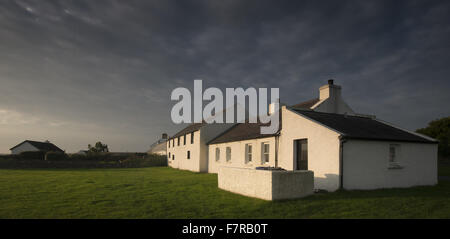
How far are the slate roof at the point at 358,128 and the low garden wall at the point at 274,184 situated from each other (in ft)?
9.51

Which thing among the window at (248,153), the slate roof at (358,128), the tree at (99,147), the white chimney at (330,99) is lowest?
the tree at (99,147)

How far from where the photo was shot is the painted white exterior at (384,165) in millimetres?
12133

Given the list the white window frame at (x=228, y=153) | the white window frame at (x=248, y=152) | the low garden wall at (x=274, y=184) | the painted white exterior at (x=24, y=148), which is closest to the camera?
the low garden wall at (x=274, y=184)

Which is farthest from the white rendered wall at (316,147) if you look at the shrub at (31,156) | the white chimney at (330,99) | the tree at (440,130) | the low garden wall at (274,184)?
the shrub at (31,156)

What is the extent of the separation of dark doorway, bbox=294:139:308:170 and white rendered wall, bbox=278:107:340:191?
22cm

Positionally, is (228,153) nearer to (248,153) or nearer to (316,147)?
(248,153)

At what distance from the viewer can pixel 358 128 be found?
14000 millimetres

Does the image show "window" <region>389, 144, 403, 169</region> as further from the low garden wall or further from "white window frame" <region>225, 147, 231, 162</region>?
"white window frame" <region>225, 147, 231, 162</region>

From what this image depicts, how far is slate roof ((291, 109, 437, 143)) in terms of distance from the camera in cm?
1276

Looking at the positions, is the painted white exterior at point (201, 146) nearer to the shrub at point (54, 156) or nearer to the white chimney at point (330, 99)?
the white chimney at point (330, 99)

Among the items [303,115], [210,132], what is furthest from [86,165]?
[303,115]

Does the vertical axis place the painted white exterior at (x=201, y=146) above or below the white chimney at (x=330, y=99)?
below

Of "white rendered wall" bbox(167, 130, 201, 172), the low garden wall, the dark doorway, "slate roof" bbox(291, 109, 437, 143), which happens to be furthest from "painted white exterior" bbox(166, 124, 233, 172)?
the low garden wall
